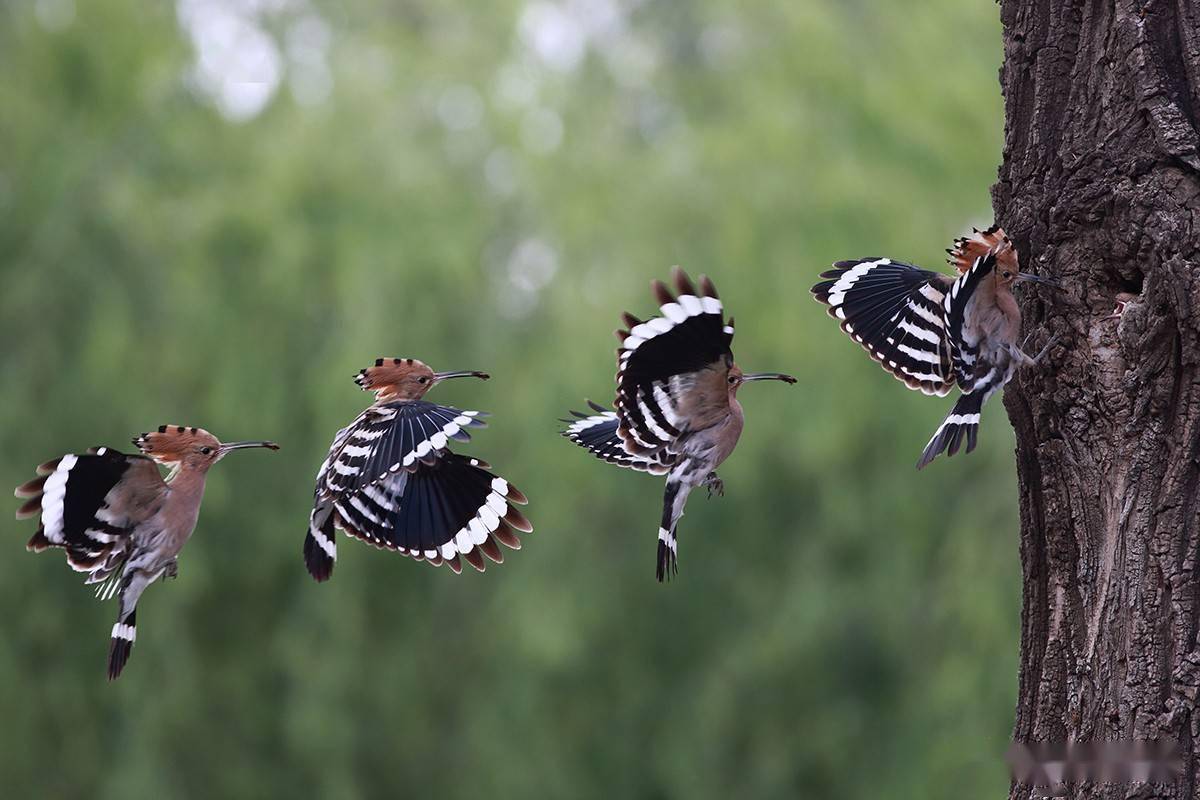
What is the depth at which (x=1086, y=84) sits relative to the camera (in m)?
2.66

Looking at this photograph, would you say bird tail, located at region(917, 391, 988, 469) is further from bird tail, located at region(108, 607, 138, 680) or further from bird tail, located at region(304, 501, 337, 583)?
bird tail, located at region(108, 607, 138, 680)

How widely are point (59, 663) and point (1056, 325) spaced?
687cm

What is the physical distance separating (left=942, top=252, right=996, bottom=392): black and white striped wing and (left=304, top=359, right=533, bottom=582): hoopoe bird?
2.79ft

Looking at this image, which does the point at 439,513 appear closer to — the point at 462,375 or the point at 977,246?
the point at 462,375

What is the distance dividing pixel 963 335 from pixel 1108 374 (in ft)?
0.90

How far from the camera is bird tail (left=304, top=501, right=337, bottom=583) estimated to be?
8.77ft

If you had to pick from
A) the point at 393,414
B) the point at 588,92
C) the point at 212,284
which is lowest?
the point at 393,414

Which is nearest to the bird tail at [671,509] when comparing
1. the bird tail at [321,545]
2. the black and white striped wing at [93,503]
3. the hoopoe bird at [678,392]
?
the hoopoe bird at [678,392]

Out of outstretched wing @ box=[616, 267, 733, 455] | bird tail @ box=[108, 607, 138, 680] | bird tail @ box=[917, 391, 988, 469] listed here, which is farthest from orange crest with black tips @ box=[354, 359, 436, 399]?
bird tail @ box=[917, 391, 988, 469]

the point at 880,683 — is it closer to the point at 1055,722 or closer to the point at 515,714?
the point at 515,714

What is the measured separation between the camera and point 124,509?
104 inches

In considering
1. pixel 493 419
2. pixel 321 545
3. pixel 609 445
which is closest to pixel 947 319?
pixel 609 445

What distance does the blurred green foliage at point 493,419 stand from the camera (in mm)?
7930

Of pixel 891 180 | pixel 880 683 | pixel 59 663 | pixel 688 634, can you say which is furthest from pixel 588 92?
pixel 59 663
